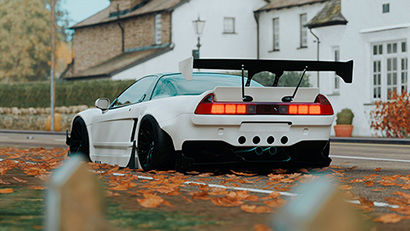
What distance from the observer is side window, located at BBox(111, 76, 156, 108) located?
998cm

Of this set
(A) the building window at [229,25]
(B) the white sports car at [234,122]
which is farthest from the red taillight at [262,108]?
(A) the building window at [229,25]

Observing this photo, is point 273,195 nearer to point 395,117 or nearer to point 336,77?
point 395,117

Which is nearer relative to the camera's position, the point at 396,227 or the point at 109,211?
the point at 396,227

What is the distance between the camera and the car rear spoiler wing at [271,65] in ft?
28.0

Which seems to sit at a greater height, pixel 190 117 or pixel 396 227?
pixel 190 117

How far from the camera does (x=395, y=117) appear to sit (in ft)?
78.2

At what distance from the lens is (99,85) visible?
37000mm

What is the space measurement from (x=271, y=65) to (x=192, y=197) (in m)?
2.67

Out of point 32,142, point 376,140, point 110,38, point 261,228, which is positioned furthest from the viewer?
point 110,38

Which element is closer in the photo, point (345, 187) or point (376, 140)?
point (345, 187)

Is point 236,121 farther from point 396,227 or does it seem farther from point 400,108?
point 400,108

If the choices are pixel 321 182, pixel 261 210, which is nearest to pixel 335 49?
pixel 261 210

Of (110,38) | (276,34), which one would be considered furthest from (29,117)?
(276,34)

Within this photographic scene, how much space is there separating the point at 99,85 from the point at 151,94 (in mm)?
27720
